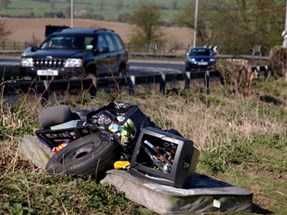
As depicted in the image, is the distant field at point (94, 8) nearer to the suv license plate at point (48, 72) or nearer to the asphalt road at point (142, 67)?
the asphalt road at point (142, 67)

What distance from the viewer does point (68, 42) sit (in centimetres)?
1792

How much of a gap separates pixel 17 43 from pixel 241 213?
212ft

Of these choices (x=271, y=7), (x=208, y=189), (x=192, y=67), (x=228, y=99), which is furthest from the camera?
(x=271, y=7)

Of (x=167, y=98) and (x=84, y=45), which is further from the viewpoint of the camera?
(x=84, y=45)

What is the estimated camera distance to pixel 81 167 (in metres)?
6.83

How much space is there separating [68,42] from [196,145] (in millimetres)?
8864

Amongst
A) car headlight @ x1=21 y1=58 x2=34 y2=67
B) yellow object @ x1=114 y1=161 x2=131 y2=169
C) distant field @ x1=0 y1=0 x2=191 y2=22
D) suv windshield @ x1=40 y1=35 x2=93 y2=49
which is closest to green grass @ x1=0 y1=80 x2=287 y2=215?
yellow object @ x1=114 y1=161 x2=131 y2=169

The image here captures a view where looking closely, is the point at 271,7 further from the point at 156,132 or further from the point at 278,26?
the point at 156,132

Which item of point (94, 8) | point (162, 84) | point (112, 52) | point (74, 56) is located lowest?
point (94, 8)

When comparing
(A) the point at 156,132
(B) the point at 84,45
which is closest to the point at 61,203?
(A) the point at 156,132

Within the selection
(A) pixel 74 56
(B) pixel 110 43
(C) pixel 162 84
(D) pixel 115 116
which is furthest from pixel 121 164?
(B) pixel 110 43

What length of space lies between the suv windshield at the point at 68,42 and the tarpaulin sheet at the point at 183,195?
11.0 metres

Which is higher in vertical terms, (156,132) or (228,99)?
(156,132)

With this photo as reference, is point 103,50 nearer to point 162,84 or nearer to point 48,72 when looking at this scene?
point 48,72
